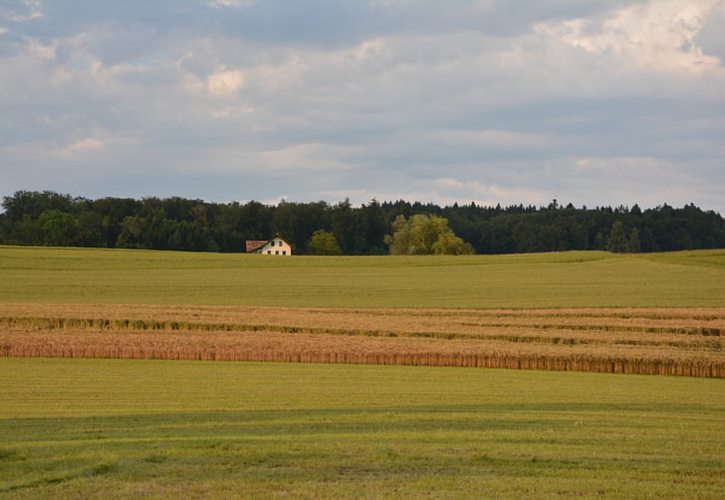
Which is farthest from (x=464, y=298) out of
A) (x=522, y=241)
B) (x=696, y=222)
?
(x=696, y=222)

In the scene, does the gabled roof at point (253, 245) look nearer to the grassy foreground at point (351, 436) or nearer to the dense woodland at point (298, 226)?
the dense woodland at point (298, 226)

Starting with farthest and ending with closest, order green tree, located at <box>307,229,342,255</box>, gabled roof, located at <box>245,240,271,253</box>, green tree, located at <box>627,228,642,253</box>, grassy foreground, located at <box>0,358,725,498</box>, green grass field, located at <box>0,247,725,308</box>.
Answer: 1. green tree, located at <box>627,228,642,253</box>
2. gabled roof, located at <box>245,240,271,253</box>
3. green tree, located at <box>307,229,342,255</box>
4. green grass field, located at <box>0,247,725,308</box>
5. grassy foreground, located at <box>0,358,725,498</box>

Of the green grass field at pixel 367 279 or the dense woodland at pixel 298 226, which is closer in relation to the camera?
the green grass field at pixel 367 279

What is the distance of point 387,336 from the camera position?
40844 mm

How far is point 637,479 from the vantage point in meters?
13.0

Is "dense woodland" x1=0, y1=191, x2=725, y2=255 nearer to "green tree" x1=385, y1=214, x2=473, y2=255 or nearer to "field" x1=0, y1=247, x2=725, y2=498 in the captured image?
"green tree" x1=385, y1=214, x2=473, y2=255

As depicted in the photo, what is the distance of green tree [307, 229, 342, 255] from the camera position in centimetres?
15200

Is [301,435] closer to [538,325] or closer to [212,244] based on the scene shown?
[538,325]

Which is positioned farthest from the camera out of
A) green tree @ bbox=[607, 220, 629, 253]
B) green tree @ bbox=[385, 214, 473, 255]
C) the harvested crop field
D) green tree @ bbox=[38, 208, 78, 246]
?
green tree @ bbox=[607, 220, 629, 253]

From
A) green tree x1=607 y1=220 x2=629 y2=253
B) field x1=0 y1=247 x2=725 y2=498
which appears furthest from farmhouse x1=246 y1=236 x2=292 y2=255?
field x1=0 y1=247 x2=725 y2=498

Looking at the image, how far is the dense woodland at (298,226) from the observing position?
13375cm

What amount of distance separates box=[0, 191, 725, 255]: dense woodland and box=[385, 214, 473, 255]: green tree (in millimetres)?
27437

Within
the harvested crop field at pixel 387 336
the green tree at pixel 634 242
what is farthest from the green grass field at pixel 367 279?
the green tree at pixel 634 242

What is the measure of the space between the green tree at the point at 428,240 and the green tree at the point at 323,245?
20.1m
